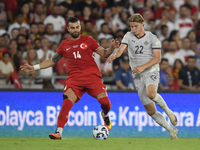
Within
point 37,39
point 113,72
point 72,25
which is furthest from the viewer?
point 37,39

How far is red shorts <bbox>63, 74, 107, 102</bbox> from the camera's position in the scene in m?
6.96

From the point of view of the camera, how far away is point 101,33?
1165 cm

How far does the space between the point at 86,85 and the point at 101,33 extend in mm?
4853

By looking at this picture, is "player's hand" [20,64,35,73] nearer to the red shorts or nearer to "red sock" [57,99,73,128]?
the red shorts

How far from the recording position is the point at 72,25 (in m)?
6.96

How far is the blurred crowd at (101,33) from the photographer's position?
10.0m

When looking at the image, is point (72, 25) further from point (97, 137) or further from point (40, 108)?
point (40, 108)

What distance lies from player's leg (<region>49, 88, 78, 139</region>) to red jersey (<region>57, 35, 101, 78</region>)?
0.39m

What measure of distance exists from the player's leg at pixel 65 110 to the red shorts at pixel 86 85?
3.8 inches

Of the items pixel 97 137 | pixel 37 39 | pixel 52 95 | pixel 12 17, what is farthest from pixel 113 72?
pixel 12 17

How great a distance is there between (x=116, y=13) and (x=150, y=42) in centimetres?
559

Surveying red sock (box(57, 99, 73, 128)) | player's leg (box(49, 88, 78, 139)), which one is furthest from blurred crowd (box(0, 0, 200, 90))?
red sock (box(57, 99, 73, 128))

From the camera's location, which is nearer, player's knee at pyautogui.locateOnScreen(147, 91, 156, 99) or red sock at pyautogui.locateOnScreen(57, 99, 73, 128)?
red sock at pyautogui.locateOnScreen(57, 99, 73, 128)

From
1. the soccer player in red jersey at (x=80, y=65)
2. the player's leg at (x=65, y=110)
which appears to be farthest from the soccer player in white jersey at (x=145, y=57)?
the player's leg at (x=65, y=110)
